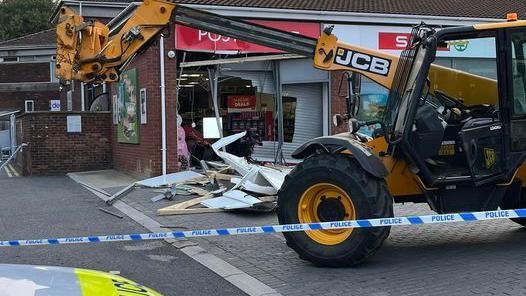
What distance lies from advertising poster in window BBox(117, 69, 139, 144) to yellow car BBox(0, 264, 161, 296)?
12.6 m

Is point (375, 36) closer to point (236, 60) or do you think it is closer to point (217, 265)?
point (236, 60)

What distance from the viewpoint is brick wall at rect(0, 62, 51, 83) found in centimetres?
4075

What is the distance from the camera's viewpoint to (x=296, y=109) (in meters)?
16.8

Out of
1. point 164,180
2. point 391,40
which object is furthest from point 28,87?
point 164,180

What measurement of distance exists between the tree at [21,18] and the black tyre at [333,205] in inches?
2342

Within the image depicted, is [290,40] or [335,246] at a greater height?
[290,40]

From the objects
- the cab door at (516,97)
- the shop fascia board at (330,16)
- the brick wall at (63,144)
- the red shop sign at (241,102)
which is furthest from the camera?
the red shop sign at (241,102)

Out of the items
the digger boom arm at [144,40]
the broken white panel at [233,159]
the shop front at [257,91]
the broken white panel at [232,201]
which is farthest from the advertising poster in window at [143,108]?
the digger boom arm at [144,40]

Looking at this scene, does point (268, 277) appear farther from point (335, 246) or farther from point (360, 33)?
point (360, 33)

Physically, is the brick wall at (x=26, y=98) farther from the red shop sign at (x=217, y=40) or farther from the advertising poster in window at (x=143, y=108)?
the red shop sign at (x=217, y=40)

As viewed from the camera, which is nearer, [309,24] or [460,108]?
[460,108]

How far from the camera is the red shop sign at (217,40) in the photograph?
14.4m

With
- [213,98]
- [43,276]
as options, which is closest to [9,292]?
[43,276]

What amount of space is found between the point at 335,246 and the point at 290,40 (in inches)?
107
